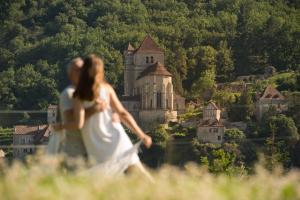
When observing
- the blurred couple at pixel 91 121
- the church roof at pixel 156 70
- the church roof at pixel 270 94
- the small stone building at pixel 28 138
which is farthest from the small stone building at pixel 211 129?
the blurred couple at pixel 91 121

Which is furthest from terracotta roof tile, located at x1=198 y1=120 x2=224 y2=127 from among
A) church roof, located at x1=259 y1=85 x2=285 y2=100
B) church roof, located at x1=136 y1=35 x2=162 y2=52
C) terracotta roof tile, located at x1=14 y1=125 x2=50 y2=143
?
church roof, located at x1=136 y1=35 x2=162 y2=52

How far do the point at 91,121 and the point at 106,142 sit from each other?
22 cm

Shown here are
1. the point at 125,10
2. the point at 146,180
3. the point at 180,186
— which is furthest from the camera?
the point at 125,10

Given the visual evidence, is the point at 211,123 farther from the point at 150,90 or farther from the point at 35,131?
the point at 35,131

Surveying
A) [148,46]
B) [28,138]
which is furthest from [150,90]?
[28,138]

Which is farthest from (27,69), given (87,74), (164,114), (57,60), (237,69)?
(87,74)

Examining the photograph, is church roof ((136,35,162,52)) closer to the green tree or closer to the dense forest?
the dense forest

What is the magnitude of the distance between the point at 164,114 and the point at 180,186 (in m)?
70.2

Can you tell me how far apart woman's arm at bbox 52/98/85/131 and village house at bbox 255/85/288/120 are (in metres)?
67.0

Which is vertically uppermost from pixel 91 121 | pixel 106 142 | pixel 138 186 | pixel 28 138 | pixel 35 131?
pixel 91 121

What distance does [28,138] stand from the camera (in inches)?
3150

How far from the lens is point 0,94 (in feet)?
324

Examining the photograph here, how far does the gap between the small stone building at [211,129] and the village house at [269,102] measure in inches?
144

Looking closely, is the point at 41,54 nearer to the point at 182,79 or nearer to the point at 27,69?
the point at 27,69
